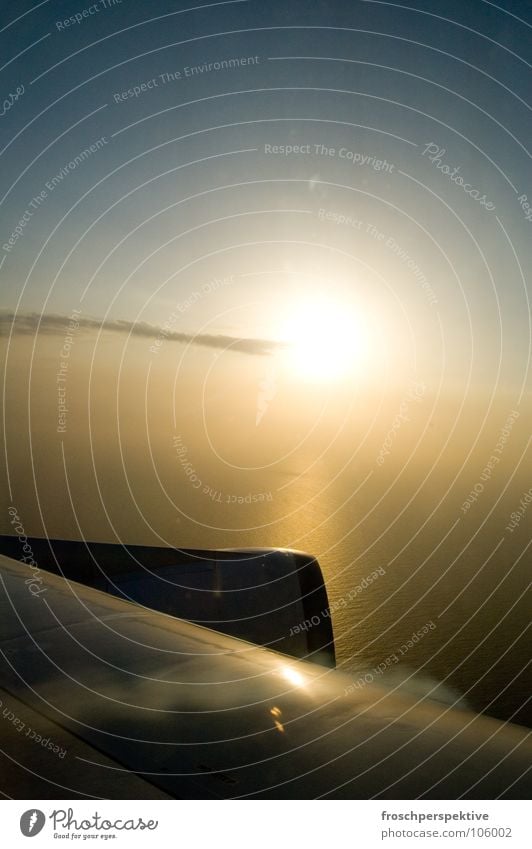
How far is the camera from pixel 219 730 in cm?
354

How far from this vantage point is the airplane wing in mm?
2959

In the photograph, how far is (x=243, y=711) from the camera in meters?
3.82

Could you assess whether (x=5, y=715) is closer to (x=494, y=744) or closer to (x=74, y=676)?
(x=74, y=676)

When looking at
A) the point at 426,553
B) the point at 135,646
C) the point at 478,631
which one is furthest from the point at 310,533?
the point at 135,646

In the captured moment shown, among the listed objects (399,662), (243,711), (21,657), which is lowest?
(399,662)

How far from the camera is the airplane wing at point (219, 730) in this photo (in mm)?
2959

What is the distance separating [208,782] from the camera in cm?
293

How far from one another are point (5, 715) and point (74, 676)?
2.45 ft

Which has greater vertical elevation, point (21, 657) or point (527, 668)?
point (21, 657)

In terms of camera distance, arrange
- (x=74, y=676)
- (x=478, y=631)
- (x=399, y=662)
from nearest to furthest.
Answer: (x=74, y=676) < (x=399, y=662) < (x=478, y=631)

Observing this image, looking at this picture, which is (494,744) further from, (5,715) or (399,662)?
(399,662)

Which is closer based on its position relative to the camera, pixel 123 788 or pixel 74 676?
pixel 123 788

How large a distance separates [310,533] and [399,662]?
8770 cm

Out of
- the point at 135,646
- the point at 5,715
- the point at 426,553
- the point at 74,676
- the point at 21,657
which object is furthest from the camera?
the point at 426,553
